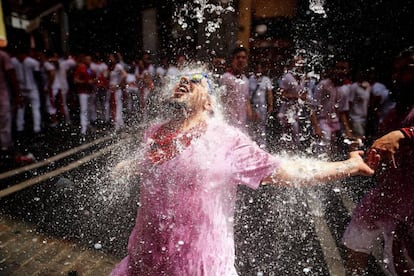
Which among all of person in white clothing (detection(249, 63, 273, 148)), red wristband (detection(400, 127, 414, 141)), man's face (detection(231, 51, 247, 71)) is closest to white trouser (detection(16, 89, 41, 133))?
person in white clothing (detection(249, 63, 273, 148))

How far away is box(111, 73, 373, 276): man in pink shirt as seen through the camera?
170 cm

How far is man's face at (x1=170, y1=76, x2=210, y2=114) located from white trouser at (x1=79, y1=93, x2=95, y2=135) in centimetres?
788

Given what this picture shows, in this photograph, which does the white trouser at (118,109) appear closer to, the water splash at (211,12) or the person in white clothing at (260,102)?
the water splash at (211,12)

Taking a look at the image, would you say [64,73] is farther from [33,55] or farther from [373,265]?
[373,265]

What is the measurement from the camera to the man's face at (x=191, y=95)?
188cm

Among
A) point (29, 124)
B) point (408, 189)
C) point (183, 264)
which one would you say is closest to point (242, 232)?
point (408, 189)

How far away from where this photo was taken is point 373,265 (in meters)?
3.28

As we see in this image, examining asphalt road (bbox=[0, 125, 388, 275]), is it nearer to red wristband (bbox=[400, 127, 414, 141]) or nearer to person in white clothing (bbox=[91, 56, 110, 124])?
red wristband (bbox=[400, 127, 414, 141])

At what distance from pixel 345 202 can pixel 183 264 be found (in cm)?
386

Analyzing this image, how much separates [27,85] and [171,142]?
8200 millimetres

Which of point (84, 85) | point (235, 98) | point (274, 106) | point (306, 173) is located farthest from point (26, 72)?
point (306, 173)

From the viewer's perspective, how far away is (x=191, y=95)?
6.26ft

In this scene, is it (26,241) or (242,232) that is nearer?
(26,241)

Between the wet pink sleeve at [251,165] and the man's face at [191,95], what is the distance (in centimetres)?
35
